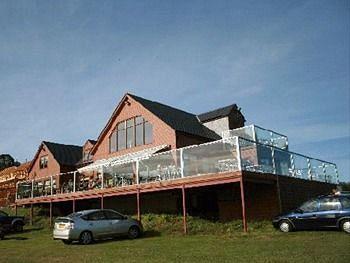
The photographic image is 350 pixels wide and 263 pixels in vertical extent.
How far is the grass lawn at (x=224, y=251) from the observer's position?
38.2 ft

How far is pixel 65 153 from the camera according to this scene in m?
44.6

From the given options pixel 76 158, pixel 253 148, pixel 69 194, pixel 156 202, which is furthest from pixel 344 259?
pixel 76 158

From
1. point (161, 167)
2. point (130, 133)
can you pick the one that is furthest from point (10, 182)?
point (161, 167)

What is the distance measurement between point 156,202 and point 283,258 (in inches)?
658

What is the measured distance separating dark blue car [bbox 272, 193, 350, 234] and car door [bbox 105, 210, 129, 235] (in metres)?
6.64

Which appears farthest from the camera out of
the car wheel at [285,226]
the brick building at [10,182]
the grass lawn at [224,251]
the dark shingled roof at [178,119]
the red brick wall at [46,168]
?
the brick building at [10,182]

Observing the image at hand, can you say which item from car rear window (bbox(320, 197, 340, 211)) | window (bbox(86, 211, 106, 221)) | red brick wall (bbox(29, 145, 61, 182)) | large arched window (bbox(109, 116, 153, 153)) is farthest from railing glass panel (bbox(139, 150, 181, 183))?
red brick wall (bbox(29, 145, 61, 182))

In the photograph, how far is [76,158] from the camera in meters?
44.6

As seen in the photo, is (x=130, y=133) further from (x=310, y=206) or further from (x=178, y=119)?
(x=310, y=206)

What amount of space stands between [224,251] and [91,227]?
742 cm

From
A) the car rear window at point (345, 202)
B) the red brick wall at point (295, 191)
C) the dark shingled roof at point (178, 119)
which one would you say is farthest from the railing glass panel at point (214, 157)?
the dark shingled roof at point (178, 119)

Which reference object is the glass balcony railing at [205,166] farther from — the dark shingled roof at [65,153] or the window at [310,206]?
the dark shingled roof at [65,153]

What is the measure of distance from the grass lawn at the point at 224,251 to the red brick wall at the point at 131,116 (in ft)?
40.7

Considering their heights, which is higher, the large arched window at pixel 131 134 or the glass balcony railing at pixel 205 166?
the large arched window at pixel 131 134
